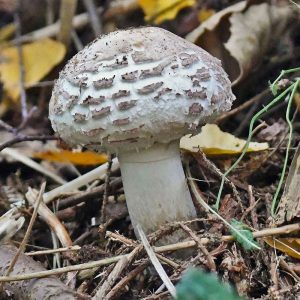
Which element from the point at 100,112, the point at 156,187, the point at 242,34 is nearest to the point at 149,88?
the point at 100,112

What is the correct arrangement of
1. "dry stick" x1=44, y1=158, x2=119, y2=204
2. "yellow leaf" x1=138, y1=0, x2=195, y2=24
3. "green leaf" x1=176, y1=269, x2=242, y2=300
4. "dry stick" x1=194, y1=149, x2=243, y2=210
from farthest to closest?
"yellow leaf" x1=138, y1=0, x2=195, y2=24, "dry stick" x1=44, y1=158, x2=119, y2=204, "dry stick" x1=194, y1=149, x2=243, y2=210, "green leaf" x1=176, y1=269, x2=242, y2=300

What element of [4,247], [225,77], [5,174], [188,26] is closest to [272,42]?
[188,26]

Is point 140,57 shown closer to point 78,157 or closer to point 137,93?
point 137,93

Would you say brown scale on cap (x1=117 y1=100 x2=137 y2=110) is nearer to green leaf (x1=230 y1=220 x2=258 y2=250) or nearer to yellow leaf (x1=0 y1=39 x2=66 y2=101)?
green leaf (x1=230 y1=220 x2=258 y2=250)

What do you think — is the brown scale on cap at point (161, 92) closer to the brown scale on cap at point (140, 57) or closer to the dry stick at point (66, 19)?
the brown scale on cap at point (140, 57)

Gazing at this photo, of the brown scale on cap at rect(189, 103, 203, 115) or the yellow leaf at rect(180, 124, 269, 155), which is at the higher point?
the brown scale on cap at rect(189, 103, 203, 115)

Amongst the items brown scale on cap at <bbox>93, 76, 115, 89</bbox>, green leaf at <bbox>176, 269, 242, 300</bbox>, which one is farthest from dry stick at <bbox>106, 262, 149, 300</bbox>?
green leaf at <bbox>176, 269, 242, 300</bbox>

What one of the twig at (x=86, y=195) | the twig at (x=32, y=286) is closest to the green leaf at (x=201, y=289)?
the twig at (x=32, y=286)

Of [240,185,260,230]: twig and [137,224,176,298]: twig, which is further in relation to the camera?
[240,185,260,230]: twig
